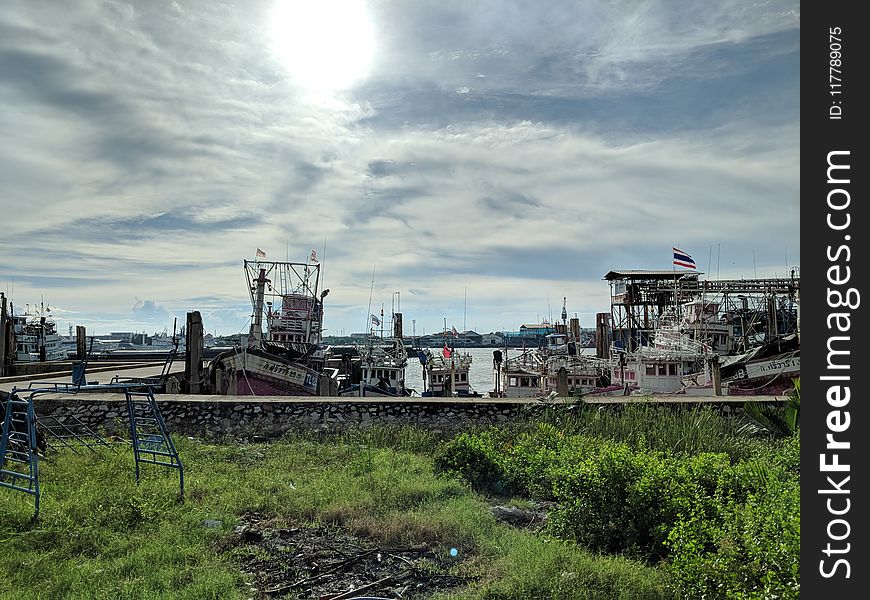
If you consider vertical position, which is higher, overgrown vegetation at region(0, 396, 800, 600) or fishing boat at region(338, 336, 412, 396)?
overgrown vegetation at region(0, 396, 800, 600)

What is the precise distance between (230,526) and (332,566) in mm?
1786

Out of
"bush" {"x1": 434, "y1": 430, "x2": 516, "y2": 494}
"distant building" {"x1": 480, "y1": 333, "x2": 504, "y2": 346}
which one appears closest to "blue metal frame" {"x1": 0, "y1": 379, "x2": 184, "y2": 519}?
"bush" {"x1": 434, "y1": 430, "x2": 516, "y2": 494}

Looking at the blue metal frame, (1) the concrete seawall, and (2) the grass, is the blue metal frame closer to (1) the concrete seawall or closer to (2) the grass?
(2) the grass

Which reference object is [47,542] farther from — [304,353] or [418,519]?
[304,353]

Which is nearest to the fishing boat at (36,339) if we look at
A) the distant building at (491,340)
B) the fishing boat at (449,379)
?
the fishing boat at (449,379)

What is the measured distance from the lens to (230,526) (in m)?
6.75

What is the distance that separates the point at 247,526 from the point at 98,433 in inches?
280

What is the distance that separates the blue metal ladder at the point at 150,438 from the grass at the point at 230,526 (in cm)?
32

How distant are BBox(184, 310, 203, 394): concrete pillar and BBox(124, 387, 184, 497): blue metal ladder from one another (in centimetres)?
702

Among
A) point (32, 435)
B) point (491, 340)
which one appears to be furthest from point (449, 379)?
point (491, 340)

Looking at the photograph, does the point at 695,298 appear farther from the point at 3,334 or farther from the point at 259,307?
the point at 3,334

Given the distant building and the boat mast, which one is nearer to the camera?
the boat mast

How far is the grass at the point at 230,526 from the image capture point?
507cm

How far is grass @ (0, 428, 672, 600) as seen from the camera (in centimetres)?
507
